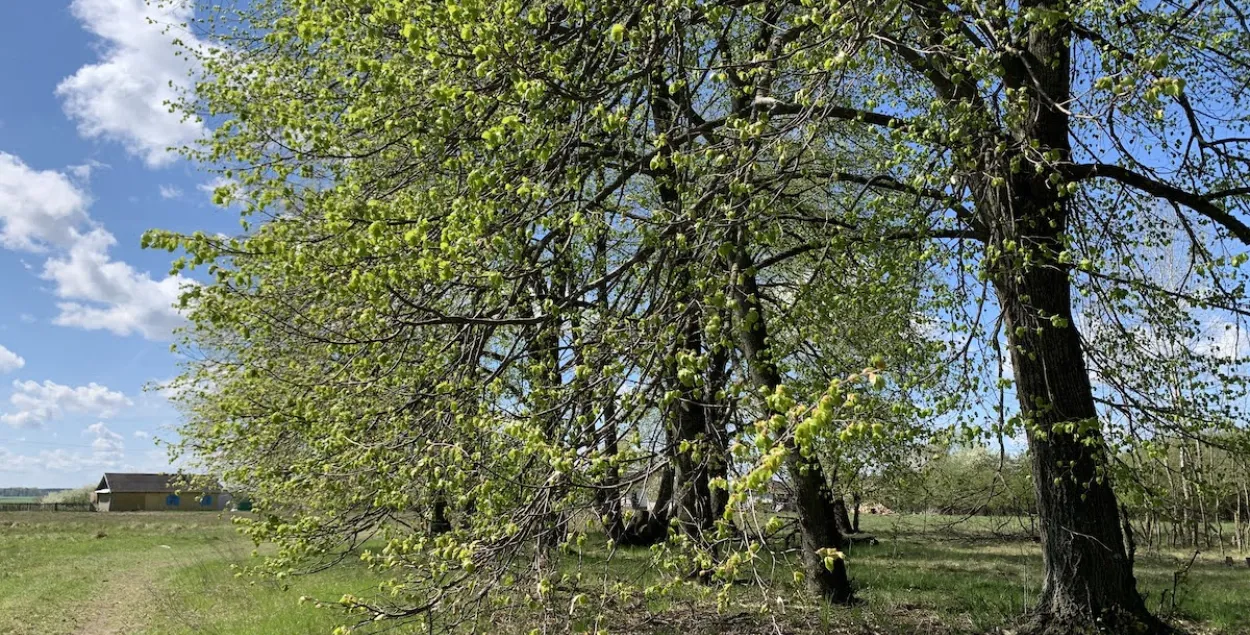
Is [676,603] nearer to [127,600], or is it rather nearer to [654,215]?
[654,215]

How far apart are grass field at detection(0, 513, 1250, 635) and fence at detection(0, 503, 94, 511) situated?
4245 centimetres

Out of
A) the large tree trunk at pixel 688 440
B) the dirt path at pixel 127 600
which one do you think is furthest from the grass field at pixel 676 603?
the large tree trunk at pixel 688 440

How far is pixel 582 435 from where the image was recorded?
17.7 ft

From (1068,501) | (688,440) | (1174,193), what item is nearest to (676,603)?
(1068,501)

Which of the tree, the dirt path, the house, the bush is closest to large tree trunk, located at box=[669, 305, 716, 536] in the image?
the tree

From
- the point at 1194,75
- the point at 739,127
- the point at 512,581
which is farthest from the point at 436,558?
the point at 1194,75

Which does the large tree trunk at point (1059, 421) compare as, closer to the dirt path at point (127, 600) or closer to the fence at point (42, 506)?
the dirt path at point (127, 600)

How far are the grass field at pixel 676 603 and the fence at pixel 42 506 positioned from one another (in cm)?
4245

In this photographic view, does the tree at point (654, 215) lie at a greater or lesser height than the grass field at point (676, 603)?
greater

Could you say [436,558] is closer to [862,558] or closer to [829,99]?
[829,99]

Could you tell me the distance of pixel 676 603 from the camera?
9.69 metres

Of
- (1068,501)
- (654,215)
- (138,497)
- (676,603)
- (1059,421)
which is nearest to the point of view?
(654,215)

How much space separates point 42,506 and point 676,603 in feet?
238

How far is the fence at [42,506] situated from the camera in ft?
193
